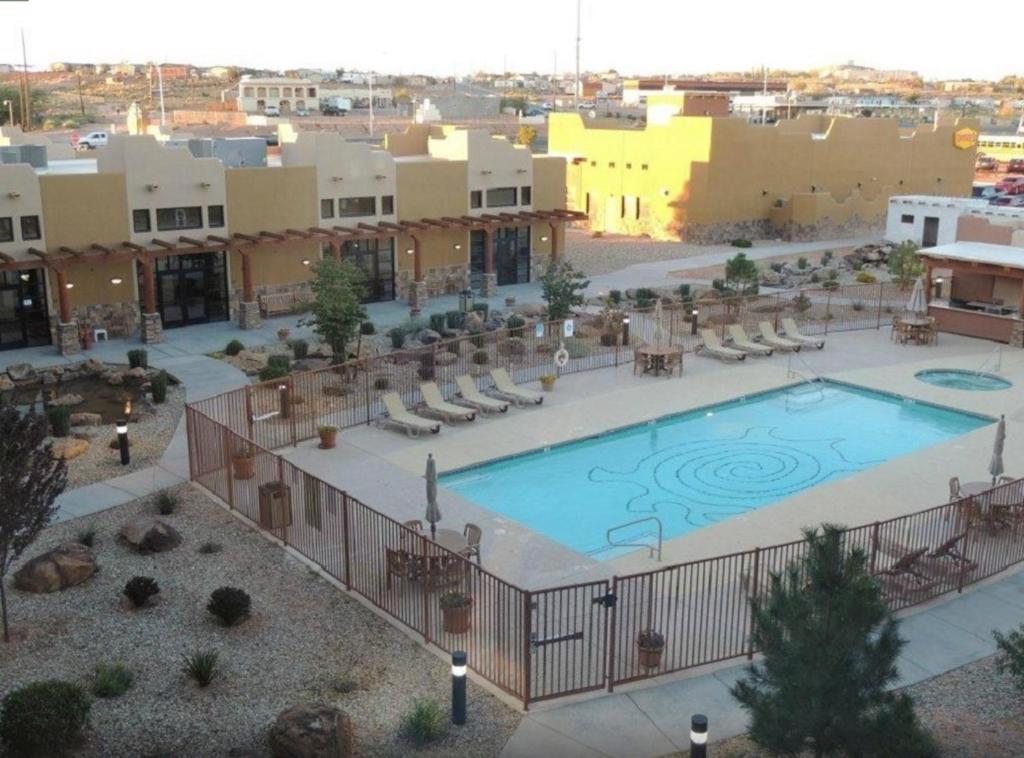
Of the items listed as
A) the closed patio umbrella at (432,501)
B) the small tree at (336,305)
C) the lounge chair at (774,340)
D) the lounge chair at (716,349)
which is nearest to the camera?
the closed patio umbrella at (432,501)

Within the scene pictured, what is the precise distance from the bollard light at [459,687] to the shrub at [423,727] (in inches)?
7.0

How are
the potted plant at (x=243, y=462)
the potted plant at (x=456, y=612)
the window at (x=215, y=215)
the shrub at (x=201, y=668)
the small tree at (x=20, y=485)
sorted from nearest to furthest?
the shrub at (x=201, y=668) → the small tree at (x=20, y=485) → the potted plant at (x=456, y=612) → the potted plant at (x=243, y=462) → the window at (x=215, y=215)

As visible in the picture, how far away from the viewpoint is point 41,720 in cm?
999

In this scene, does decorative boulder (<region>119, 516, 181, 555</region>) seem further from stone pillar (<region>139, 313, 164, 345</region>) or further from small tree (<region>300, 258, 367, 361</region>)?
stone pillar (<region>139, 313, 164, 345</region>)

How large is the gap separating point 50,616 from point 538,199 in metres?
29.9

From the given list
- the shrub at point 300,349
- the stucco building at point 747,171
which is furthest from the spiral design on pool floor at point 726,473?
the stucco building at point 747,171

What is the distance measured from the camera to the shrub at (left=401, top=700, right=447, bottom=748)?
10648mm

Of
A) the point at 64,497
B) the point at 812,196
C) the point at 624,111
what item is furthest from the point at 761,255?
the point at 624,111

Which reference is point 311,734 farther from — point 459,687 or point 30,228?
point 30,228

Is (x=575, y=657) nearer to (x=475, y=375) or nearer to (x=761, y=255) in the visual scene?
(x=475, y=375)

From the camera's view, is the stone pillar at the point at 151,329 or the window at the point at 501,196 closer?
the stone pillar at the point at 151,329

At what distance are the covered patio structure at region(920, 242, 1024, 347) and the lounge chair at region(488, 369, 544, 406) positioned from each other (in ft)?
46.3

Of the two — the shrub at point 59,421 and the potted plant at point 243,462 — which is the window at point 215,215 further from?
the potted plant at point 243,462

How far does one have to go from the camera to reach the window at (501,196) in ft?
129
